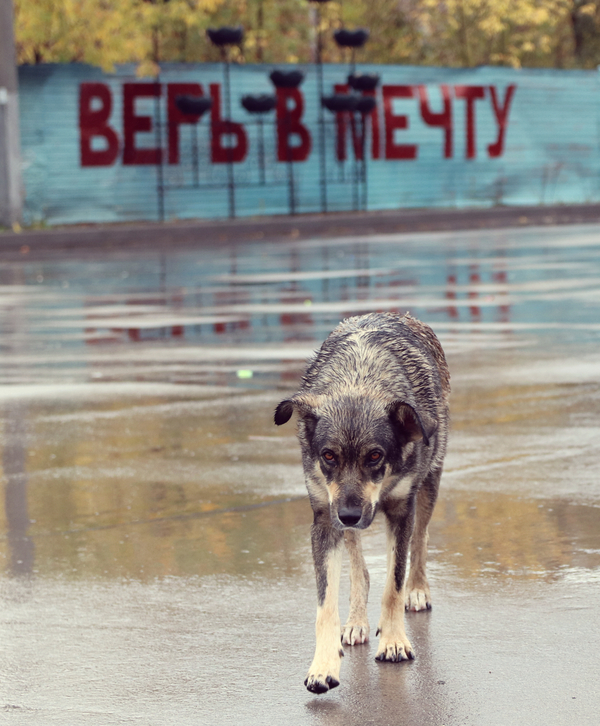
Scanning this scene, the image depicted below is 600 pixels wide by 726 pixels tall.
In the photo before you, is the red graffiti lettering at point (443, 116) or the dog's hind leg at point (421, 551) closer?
the dog's hind leg at point (421, 551)

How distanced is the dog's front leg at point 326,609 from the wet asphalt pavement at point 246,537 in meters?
0.06

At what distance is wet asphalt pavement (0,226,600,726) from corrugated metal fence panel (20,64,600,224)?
53.6 ft

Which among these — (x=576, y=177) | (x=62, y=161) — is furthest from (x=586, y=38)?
(x=62, y=161)

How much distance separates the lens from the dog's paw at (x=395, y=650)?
502cm

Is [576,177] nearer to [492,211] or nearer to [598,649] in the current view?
[492,211]

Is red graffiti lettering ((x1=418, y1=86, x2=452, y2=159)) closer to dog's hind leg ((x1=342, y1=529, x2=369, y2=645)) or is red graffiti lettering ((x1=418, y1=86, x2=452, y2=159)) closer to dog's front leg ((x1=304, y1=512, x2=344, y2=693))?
dog's hind leg ((x1=342, y1=529, x2=369, y2=645))

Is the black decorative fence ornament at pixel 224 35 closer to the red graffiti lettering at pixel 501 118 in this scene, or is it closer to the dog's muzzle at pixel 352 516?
the red graffiti lettering at pixel 501 118

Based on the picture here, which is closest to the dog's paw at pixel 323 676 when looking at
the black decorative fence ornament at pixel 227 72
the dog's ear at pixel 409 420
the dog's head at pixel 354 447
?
the dog's head at pixel 354 447

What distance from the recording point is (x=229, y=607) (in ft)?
18.5

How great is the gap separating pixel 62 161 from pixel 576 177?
1562 cm

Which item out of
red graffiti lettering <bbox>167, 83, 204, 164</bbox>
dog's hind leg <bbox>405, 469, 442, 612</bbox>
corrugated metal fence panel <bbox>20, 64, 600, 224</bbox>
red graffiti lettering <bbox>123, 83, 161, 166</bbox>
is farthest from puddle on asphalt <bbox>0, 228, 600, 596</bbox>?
red graffiti lettering <bbox>167, 83, 204, 164</bbox>

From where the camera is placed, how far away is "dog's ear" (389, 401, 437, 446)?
484cm

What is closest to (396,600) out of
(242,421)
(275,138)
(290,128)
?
(242,421)

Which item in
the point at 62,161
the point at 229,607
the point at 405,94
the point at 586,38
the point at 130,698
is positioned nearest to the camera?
the point at 130,698
